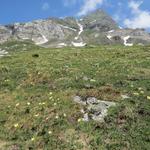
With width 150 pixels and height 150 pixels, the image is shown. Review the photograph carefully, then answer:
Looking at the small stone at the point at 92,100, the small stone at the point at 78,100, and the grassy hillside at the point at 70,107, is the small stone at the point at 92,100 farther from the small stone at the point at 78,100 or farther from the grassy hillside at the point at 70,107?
the grassy hillside at the point at 70,107

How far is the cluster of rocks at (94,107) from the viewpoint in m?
23.8

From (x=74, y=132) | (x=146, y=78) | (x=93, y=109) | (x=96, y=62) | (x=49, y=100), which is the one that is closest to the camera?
(x=74, y=132)

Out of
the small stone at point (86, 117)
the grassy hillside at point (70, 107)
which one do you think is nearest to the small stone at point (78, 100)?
the grassy hillside at point (70, 107)

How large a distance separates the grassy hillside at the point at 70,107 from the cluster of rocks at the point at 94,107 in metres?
0.37

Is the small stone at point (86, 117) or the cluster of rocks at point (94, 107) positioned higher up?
the cluster of rocks at point (94, 107)

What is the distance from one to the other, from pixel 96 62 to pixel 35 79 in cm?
943

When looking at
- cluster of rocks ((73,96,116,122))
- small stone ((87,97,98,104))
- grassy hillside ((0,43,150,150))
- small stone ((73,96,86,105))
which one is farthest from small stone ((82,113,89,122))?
small stone ((73,96,86,105))

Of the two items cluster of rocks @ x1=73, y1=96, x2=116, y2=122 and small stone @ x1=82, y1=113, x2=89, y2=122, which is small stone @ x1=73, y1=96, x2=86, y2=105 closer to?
cluster of rocks @ x1=73, y1=96, x2=116, y2=122

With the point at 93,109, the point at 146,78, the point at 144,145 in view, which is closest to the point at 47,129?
the point at 93,109

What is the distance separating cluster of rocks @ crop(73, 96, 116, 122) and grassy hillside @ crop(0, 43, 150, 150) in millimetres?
372

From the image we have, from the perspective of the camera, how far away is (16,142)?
22.4 m

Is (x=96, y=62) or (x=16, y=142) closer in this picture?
(x=16, y=142)

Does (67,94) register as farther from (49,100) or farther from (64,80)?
(64,80)

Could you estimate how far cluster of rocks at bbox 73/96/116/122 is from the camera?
23.8m
